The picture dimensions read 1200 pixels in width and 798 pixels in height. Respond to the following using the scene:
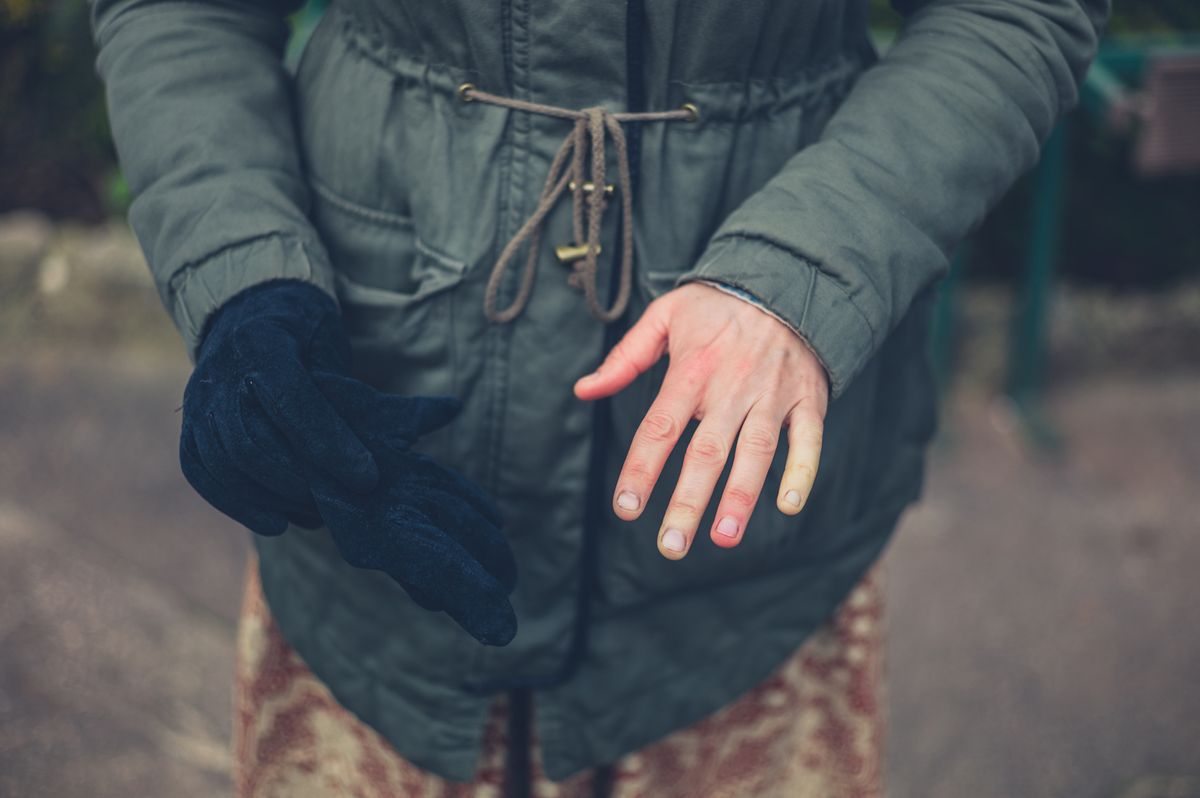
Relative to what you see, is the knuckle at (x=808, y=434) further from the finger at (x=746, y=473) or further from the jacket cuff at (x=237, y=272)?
the jacket cuff at (x=237, y=272)

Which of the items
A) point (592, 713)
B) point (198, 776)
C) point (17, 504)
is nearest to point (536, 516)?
point (592, 713)

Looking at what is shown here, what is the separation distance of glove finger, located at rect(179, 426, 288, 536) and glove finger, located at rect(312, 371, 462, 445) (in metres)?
0.11

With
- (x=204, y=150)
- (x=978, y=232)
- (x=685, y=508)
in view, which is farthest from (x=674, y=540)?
(x=978, y=232)

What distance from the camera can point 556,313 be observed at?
1.05 metres

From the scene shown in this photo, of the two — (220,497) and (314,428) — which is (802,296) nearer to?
(314,428)

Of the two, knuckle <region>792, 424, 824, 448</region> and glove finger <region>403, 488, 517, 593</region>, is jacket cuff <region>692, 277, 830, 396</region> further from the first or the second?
glove finger <region>403, 488, 517, 593</region>

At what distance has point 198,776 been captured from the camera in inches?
86.9

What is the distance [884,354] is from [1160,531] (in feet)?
6.66

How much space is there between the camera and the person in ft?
3.06

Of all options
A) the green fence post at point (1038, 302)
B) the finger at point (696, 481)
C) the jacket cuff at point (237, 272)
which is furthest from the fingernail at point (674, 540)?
the green fence post at point (1038, 302)

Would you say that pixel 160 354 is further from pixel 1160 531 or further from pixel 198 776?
pixel 1160 531

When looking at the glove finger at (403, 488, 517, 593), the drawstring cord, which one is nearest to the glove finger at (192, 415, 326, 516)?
the glove finger at (403, 488, 517, 593)

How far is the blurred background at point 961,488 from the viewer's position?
2.30 m

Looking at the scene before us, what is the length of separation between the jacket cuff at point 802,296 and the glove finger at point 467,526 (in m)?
0.28
